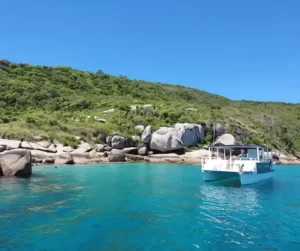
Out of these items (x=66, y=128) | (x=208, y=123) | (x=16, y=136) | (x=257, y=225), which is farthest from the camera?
(x=208, y=123)

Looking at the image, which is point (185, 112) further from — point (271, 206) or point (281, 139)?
point (271, 206)

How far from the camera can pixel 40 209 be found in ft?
66.6

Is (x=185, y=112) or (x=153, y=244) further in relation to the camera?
(x=185, y=112)

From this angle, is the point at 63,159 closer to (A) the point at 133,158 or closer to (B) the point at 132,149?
(A) the point at 133,158

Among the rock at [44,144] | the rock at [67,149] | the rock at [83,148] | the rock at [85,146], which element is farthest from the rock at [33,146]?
the rock at [85,146]

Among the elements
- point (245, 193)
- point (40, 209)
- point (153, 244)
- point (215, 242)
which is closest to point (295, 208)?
point (245, 193)

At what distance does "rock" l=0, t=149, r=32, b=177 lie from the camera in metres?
35.1

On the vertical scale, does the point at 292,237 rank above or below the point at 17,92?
below

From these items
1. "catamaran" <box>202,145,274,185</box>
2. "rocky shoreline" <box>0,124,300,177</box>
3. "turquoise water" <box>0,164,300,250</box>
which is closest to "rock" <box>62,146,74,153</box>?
"rocky shoreline" <box>0,124,300,177</box>

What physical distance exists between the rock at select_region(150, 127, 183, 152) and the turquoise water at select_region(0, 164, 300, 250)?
112 ft

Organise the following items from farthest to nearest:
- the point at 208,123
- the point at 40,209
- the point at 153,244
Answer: the point at 208,123
the point at 40,209
the point at 153,244

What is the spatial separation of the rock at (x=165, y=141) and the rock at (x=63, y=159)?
19.3 m

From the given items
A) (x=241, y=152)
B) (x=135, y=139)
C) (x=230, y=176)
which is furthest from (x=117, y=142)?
(x=230, y=176)

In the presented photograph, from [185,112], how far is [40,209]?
6410 centimetres
